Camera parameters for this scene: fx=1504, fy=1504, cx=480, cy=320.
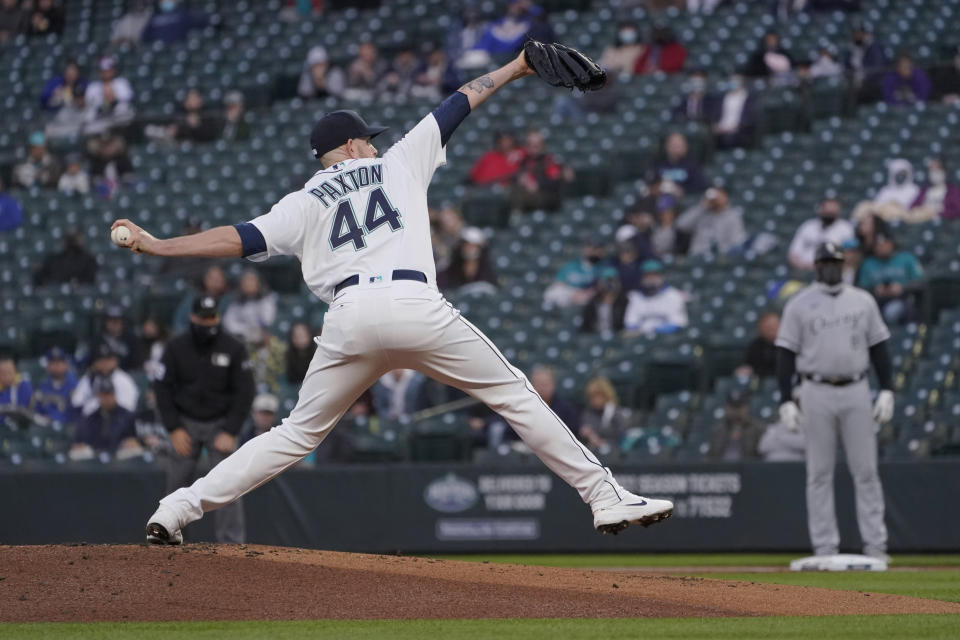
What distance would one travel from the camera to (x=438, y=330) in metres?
5.95

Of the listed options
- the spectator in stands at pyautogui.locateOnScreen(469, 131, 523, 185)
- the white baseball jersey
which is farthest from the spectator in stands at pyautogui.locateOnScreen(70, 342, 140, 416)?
the white baseball jersey

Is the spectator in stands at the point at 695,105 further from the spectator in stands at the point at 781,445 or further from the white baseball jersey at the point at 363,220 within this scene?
the white baseball jersey at the point at 363,220

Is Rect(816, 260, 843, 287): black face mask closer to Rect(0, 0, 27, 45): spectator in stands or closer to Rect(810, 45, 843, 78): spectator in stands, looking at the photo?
Rect(810, 45, 843, 78): spectator in stands

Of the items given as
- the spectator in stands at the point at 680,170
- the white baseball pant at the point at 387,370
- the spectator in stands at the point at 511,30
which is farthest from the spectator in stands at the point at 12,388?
the white baseball pant at the point at 387,370

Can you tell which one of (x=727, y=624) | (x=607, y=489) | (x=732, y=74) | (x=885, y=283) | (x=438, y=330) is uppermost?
(x=732, y=74)

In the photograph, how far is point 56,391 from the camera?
14555 mm

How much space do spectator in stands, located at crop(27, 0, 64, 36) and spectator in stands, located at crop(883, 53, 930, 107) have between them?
41.2ft

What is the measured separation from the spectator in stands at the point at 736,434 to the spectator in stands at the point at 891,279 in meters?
1.71

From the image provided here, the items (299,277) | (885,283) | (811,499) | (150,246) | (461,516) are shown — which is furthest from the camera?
(299,277)

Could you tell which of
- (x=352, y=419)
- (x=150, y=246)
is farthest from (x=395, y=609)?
(x=352, y=419)

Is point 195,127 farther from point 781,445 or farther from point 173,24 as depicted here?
point 781,445

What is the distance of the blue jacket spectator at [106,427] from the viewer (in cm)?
1327

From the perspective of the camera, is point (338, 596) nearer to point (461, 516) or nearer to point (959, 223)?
point (461, 516)

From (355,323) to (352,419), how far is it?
288 inches
